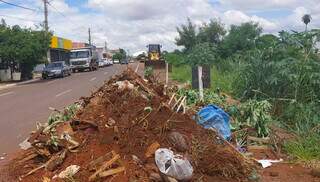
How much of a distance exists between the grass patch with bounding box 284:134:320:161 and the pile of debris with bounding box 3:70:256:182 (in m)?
1.27

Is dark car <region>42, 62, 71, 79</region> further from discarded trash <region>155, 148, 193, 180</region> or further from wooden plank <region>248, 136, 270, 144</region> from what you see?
discarded trash <region>155, 148, 193, 180</region>

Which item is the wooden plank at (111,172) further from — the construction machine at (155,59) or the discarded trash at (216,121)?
the construction machine at (155,59)

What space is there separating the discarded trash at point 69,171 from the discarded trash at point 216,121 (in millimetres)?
2909

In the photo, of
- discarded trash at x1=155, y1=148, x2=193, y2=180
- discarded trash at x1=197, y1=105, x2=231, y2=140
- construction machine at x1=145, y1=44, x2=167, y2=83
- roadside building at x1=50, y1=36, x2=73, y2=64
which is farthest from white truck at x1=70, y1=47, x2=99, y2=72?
discarded trash at x1=155, y1=148, x2=193, y2=180

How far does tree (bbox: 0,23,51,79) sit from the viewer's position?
4589 cm

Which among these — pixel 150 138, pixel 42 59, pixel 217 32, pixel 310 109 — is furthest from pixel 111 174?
pixel 217 32

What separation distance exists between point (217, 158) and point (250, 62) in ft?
25.9

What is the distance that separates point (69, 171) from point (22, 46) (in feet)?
136

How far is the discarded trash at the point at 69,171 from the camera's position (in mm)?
6934

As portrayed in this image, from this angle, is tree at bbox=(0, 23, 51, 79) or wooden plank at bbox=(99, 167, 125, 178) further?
tree at bbox=(0, 23, 51, 79)

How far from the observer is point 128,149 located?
7367mm

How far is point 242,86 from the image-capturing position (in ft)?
53.0

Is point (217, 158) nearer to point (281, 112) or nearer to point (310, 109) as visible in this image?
point (310, 109)

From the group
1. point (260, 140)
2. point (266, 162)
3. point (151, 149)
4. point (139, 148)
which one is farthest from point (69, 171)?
point (260, 140)
